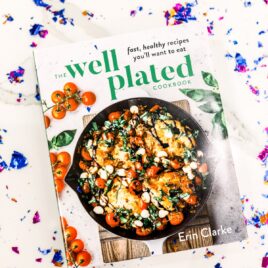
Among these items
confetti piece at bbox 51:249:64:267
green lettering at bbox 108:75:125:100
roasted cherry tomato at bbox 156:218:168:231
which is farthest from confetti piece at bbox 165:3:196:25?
confetti piece at bbox 51:249:64:267

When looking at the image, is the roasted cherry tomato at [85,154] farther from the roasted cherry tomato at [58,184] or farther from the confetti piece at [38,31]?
the confetti piece at [38,31]

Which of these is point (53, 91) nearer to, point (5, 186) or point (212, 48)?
point (5, 186)

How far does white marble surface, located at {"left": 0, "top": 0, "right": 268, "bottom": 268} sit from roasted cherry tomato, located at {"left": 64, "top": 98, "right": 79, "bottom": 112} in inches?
2.0

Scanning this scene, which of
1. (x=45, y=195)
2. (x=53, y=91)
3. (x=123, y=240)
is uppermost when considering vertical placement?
(x=53, y=91)

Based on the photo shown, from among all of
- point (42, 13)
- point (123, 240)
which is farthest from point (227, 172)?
point (42, 13)

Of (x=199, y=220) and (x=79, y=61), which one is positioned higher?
(x=79, y=61)

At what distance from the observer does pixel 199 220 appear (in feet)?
2.31

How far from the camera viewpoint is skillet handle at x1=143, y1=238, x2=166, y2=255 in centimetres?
70

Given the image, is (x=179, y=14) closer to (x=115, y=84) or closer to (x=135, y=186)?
(x=115, y=84)

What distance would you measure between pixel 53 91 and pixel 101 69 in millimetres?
95

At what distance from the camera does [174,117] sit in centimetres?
69

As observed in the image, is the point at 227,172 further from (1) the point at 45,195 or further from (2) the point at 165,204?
(1) the point at 45,195

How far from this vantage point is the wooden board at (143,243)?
703 millimetres

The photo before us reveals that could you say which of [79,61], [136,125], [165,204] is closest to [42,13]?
[79,61]
